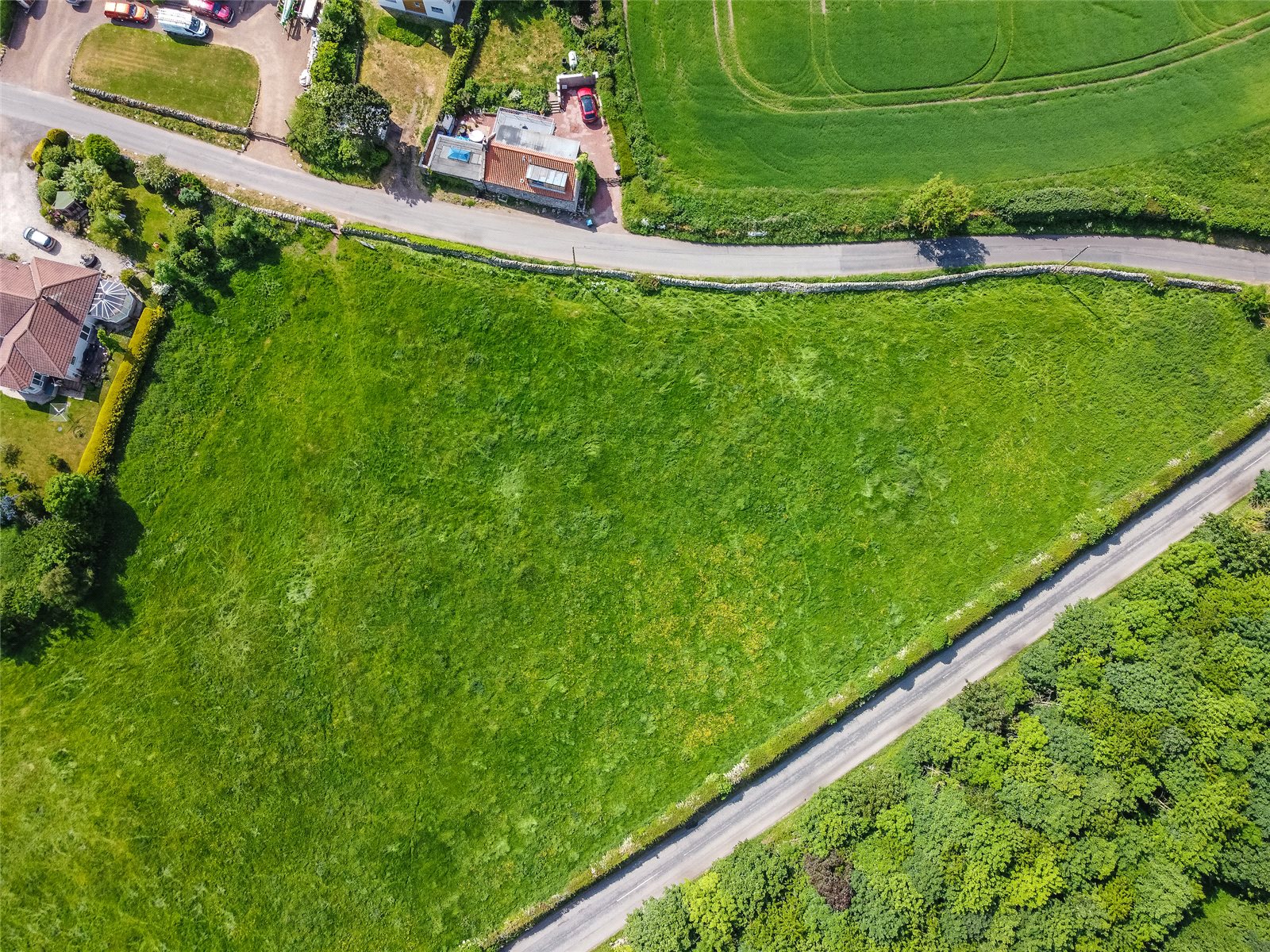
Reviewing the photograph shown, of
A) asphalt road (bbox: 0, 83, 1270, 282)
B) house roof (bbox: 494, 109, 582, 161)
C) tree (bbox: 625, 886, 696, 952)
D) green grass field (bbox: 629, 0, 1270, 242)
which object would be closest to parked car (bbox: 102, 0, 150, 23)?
asphalt road (bbox: 0, 83, 1270, 282)

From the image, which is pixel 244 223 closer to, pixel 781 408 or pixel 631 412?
pixel 631 412

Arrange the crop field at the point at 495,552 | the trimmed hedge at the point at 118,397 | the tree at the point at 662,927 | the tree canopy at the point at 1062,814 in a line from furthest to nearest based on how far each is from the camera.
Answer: the trimmed hedge at the point at 118,397, the crop field at the point at 495,552, the tree at the point at 662,927, the tree canopy at the point at 1062,814

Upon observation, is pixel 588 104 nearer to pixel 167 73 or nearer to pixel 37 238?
pixel 167 73

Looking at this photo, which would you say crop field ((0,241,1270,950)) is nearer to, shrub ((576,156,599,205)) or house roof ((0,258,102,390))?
house roof ((0,258,102,390))

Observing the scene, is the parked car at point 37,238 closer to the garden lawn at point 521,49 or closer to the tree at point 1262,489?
the garden lawn at point 521,49

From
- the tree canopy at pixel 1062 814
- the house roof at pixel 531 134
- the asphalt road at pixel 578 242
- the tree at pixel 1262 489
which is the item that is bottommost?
the tree canopy at pixel 1062 814

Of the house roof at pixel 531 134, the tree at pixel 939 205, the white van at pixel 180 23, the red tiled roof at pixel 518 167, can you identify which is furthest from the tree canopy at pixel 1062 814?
the white van at pixel 180 23
